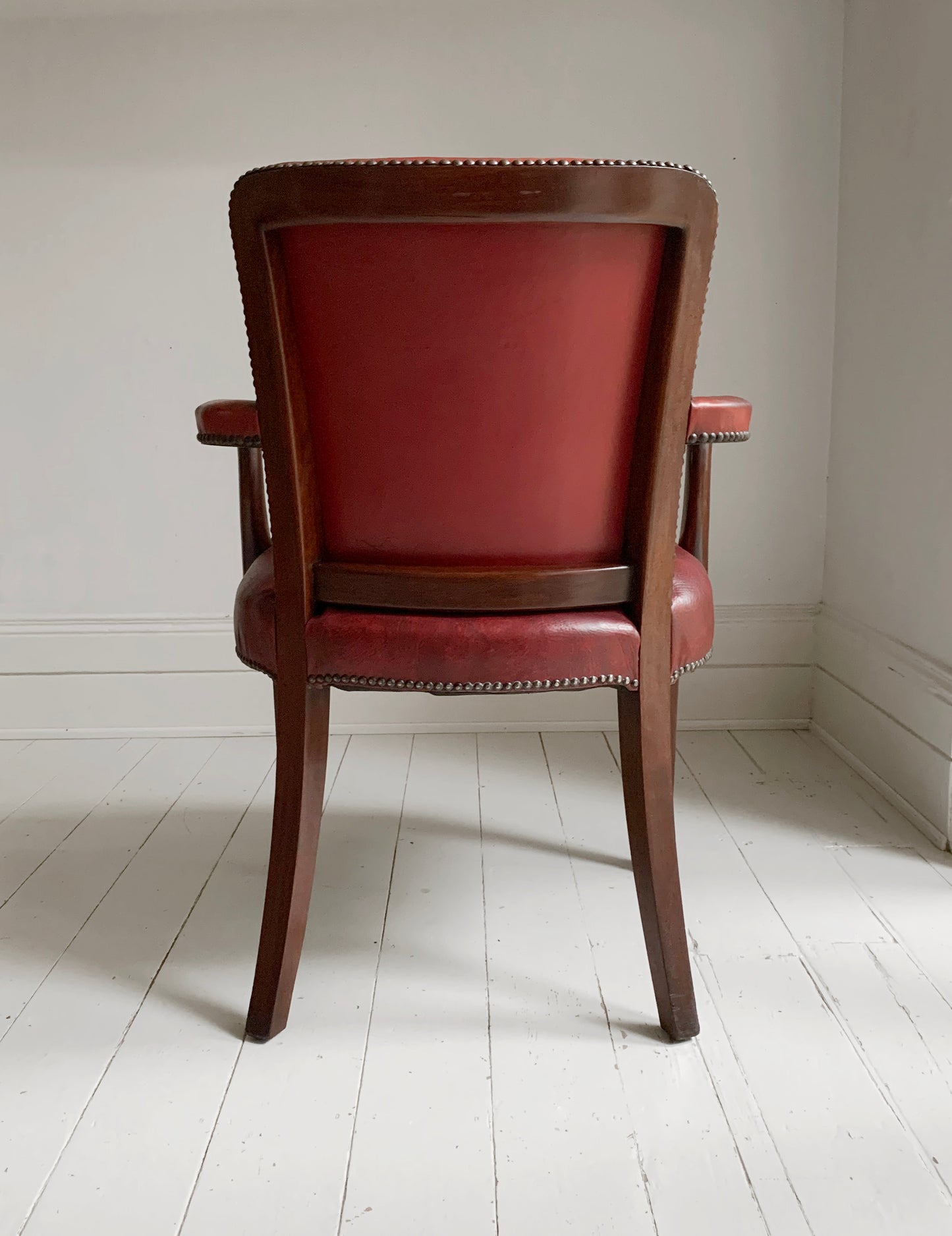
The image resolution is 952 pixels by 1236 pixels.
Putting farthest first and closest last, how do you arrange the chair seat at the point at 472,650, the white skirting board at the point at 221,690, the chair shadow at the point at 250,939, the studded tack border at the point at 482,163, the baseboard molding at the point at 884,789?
the white skirting board at the point at 221,690 < the baseboard molding at the point at 884,789 < the chair shadow at the point at 250,939 < the chair seat at the point at 472,650 < the studded tack border at the point at 482,163

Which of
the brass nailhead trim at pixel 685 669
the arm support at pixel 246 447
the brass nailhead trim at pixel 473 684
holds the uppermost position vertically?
the arm support at pixel 246 447

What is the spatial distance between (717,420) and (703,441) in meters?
0.06

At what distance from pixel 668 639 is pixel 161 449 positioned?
1582 mm

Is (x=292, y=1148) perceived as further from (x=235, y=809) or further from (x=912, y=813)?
(x=912, y=813)

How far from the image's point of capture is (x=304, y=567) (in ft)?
3.70

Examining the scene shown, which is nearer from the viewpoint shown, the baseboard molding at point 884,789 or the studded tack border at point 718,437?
the studded tack border at point 718,437

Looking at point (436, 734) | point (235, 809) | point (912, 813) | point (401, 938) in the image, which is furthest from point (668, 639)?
point (436, 734)

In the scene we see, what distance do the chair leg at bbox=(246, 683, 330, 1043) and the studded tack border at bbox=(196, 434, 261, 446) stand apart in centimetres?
31

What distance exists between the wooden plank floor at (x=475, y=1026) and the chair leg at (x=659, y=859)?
5 cm

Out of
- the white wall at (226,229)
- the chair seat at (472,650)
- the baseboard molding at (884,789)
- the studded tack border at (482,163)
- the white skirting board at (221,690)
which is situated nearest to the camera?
the studded tack border at (482,163)

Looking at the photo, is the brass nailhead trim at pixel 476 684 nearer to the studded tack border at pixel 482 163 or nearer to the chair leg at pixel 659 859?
the chair leg at pixel 659 859

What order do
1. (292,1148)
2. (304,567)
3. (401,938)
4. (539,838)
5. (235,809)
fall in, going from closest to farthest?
1. (292,1148)
2. (304,567)
3. (401,938)
4. (539,838)
5. (235,809)

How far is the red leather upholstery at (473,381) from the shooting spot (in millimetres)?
1013

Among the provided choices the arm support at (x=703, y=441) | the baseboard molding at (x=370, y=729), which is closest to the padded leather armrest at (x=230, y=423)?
the arm support at (x=703, y=441)
